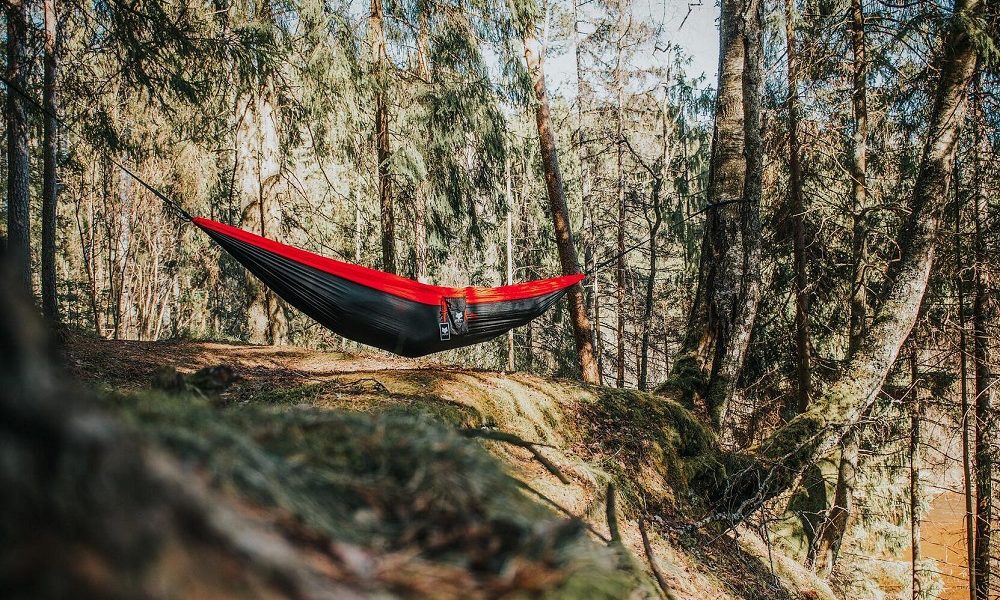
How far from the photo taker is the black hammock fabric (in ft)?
11.5

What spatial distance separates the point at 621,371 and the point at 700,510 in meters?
6.12

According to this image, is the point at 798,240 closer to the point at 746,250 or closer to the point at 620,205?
the point at 746,250

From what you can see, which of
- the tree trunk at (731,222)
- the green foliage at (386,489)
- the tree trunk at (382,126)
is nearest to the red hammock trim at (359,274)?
the tree trunk at (731,222)

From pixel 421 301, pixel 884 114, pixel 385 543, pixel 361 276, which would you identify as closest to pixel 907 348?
pixel 884 114

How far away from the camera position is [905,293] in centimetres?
288

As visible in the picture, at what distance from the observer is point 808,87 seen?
16.3ft

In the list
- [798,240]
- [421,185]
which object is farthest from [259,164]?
[798,240]

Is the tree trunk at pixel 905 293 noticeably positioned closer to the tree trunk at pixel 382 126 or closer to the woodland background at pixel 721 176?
the woodland background at pixel 721 176

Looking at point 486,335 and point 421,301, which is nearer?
point 421,301

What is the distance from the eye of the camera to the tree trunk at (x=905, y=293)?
2832 mm

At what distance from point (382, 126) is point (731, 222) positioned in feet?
12.6

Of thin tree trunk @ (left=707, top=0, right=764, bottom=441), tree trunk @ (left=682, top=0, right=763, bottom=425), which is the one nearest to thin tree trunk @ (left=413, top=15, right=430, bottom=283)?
tree trunk @ (left=682, top=0, right=763, bottom=425)

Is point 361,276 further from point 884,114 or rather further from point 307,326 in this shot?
point 307,326

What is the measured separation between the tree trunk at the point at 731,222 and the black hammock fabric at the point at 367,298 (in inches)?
52.2
